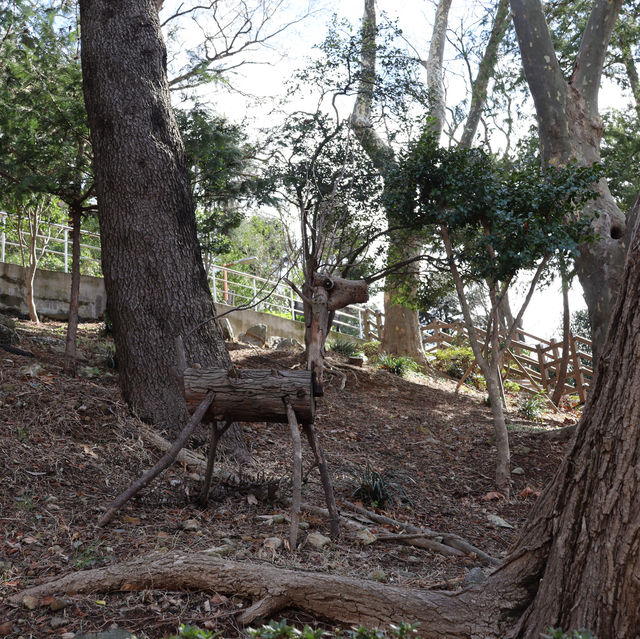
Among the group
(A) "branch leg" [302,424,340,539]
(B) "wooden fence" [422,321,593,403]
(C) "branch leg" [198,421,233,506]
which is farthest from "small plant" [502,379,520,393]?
(C) "branch leg" [198,421,233,506]

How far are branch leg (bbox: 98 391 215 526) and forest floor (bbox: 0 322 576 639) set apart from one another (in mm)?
106

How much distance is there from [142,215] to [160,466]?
10.1ft

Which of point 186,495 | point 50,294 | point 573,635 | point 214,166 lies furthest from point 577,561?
point 50,294

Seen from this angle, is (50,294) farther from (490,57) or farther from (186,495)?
(490,57)

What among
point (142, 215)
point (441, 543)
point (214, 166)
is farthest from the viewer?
point (214, 166)

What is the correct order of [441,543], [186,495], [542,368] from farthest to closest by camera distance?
1. [542,368]
2. [186,495]
3. [441,543]

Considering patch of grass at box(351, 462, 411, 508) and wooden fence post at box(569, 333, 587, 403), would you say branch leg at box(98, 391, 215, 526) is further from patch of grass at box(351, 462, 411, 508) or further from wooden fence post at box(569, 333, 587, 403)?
wooden fence post at box(569, 333, 587, 403)

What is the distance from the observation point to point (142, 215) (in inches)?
254

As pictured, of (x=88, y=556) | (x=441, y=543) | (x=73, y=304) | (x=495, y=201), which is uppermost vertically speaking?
(x=495, y=201)

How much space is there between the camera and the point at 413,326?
1498 cm

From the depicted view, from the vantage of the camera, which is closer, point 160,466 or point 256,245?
point 160,466

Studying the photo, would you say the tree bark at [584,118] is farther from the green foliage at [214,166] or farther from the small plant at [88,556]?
the small plant at [88,556]

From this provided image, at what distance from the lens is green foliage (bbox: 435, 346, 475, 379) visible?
15284 mm

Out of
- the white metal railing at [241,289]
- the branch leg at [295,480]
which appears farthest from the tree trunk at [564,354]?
the branch leg at [295,480]
